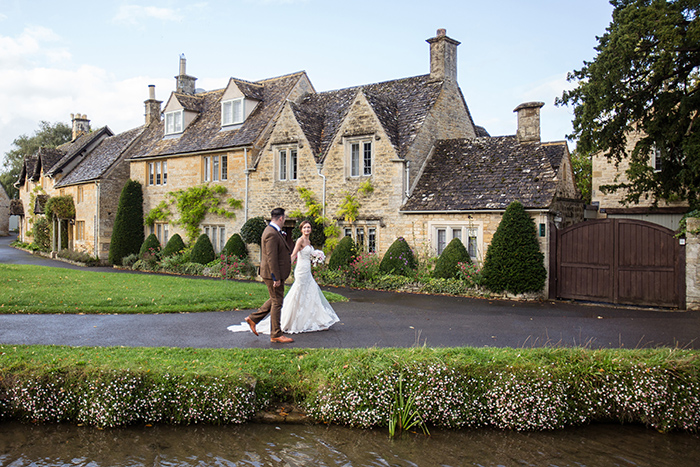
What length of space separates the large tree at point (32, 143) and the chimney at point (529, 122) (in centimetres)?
6354

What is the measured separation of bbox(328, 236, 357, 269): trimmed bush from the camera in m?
20.9

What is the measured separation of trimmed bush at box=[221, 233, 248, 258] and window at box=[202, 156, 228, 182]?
3720 millimetres

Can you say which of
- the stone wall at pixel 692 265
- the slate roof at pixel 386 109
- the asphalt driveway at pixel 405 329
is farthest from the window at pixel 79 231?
the stone wall at pixel 692 265

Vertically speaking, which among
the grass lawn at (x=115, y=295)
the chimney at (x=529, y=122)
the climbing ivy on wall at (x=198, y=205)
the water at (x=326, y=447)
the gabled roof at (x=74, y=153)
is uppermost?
the gabled roof at (x=74, y=153)

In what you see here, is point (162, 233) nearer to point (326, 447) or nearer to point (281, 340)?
point (281, 340)

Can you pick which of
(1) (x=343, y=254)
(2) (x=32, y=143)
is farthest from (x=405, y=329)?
(2) (x=32, y=143)

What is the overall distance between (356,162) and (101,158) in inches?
790

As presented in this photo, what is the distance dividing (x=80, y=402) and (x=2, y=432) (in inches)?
36.2

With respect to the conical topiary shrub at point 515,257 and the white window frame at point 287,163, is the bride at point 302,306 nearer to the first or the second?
the conical topiary shrub at point 515,257

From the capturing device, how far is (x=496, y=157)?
2041 cm

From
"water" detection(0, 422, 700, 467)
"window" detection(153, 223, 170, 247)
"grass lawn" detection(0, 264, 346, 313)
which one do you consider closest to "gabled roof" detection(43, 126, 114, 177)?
"window" detection(153, 223, 170, 247)

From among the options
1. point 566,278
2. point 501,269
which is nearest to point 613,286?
point 566,278

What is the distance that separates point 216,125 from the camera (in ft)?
96.1

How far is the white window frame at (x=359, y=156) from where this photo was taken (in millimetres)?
22116
